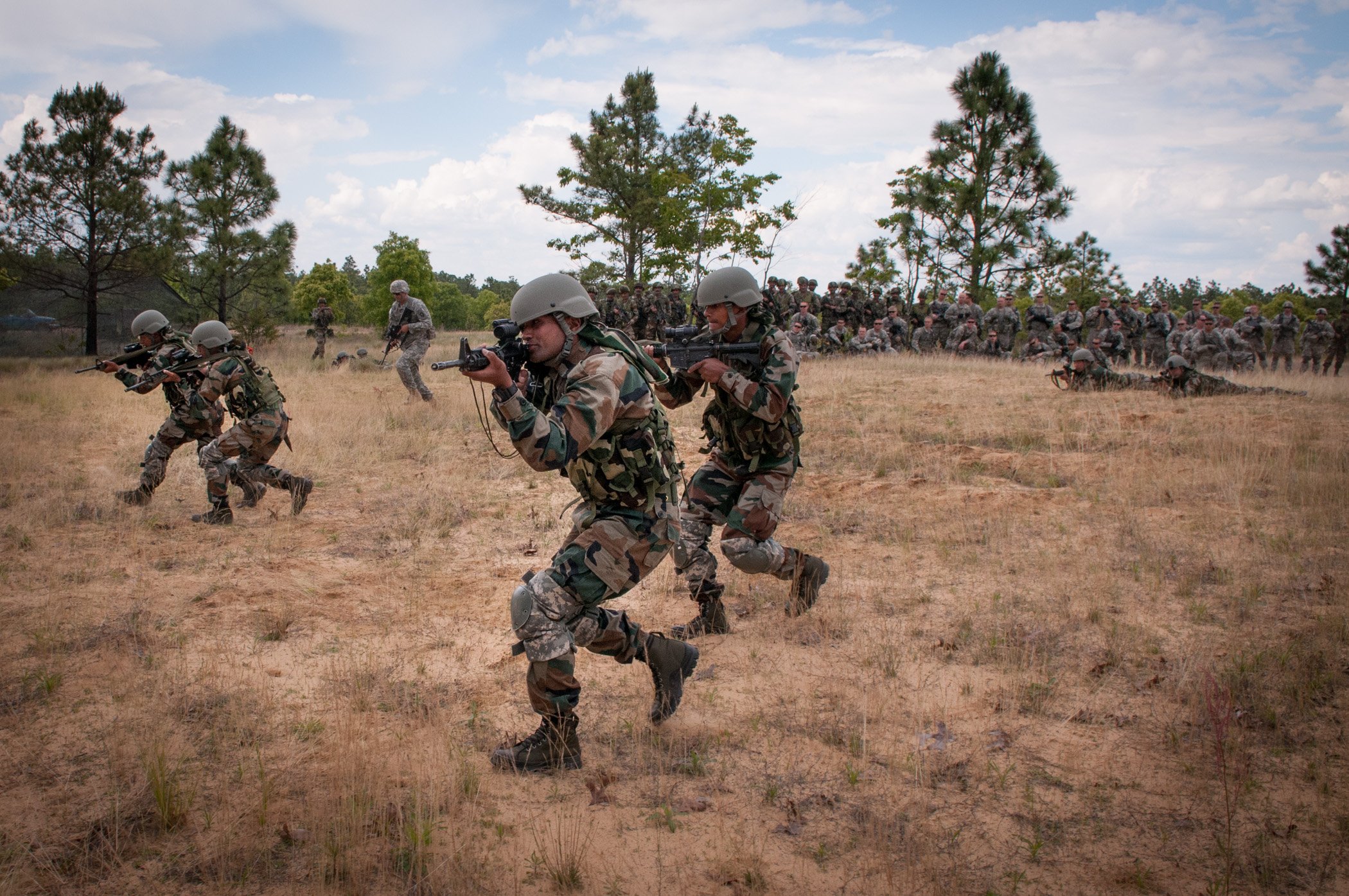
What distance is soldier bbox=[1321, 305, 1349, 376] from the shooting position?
21.6m

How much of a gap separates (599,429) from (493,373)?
0.45 meters

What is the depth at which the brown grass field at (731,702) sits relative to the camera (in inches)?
119

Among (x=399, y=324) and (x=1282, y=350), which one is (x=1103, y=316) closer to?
(x=1282, y=350)

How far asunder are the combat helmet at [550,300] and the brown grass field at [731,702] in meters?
1.85

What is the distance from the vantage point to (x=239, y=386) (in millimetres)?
7535

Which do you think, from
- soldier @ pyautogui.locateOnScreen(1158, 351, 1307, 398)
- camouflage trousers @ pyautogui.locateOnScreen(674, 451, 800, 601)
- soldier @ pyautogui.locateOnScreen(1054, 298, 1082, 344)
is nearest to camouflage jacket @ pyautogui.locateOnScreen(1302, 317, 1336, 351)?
soldier @ pyautogui.locateOnScreen(1054, 298, 1082, 344)

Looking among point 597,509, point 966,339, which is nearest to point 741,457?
point 597,509

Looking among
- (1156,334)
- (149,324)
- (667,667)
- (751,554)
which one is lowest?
(667,667)

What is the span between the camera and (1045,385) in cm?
1431

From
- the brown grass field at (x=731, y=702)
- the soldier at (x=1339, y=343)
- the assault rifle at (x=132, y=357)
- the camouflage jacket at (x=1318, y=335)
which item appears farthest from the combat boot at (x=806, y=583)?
the camouflage jacket at (x=1318, y=335)

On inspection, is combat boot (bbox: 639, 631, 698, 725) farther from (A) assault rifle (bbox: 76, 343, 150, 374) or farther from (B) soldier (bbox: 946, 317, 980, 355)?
(B) soldier (bbox: 946, 317, 980, 355)

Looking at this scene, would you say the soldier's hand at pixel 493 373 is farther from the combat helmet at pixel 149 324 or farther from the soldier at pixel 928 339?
the soldier at pixel 928 339

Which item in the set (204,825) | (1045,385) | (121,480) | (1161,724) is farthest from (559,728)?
(1045,385)

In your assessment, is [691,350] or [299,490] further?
[299,490]
